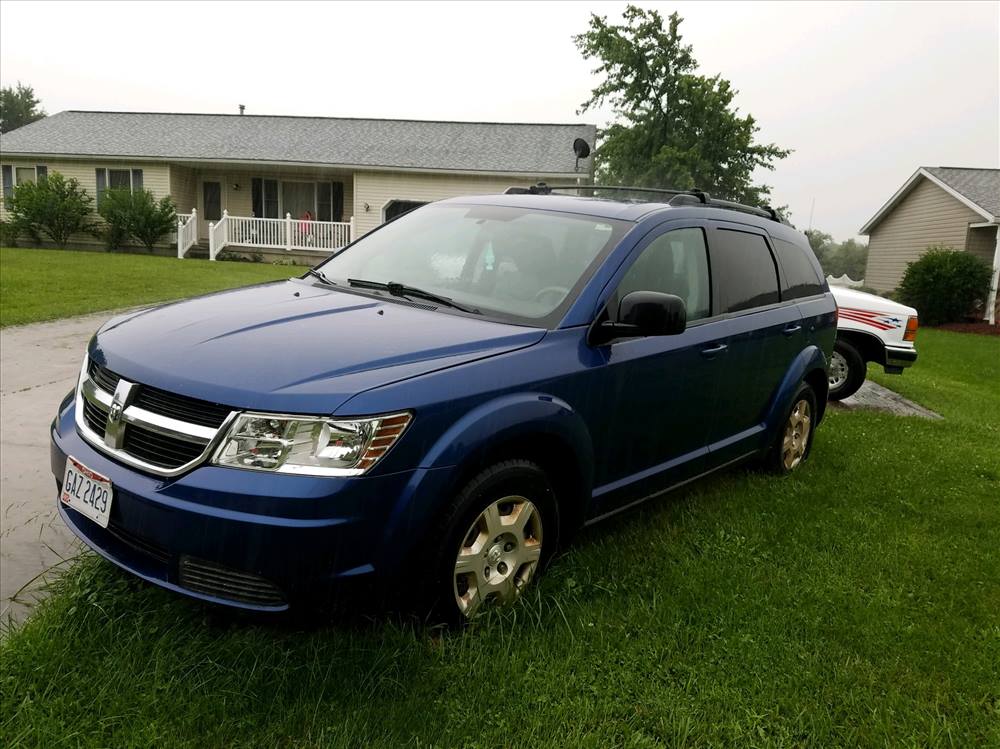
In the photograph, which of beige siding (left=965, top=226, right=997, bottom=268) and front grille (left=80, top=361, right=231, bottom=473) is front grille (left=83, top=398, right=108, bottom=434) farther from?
beige siding (left=965, top=226, right=997, bottom=268)

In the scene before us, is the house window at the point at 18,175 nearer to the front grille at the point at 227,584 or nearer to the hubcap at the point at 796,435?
the hubcap at the point at 796,435

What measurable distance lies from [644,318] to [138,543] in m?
2.02

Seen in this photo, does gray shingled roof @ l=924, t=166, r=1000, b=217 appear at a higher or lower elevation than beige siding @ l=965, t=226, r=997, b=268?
higher

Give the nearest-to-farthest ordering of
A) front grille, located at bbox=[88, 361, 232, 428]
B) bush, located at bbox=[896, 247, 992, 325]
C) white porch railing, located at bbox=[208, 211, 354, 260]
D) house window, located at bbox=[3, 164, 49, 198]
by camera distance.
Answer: front grille, located at bbox=[88, 361, 232, 428] < bush, located at bbox=[896, 247, 992, 325] < white porch railing, located at bbox=[208, 211, 354, 260] < house window, located at bbox=[3, 164, 49, 198]

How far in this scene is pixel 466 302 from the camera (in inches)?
137

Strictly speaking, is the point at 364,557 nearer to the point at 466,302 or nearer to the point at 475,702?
the point at 475,702

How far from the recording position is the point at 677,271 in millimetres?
3982

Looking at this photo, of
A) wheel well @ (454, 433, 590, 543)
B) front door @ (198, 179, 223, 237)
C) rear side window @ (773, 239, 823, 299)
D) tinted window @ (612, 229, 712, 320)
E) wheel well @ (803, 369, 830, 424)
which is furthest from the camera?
front door @ (198, 179, 223, 237)

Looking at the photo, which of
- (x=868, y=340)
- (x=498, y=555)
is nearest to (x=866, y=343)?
(x=868, y=340)

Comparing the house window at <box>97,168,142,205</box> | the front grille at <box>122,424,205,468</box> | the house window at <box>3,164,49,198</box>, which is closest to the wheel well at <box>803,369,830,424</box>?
the front grille at <box>122,424,205,468</box>

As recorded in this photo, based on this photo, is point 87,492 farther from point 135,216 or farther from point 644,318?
point 135,216

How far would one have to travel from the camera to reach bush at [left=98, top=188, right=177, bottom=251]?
81.7 feet

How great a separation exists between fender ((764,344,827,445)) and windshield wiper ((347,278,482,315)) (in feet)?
7.69

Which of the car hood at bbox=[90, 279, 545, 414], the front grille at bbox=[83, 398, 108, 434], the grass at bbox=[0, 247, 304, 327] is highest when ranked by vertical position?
the car hood at bbox=[90, 279, 545, 414]
